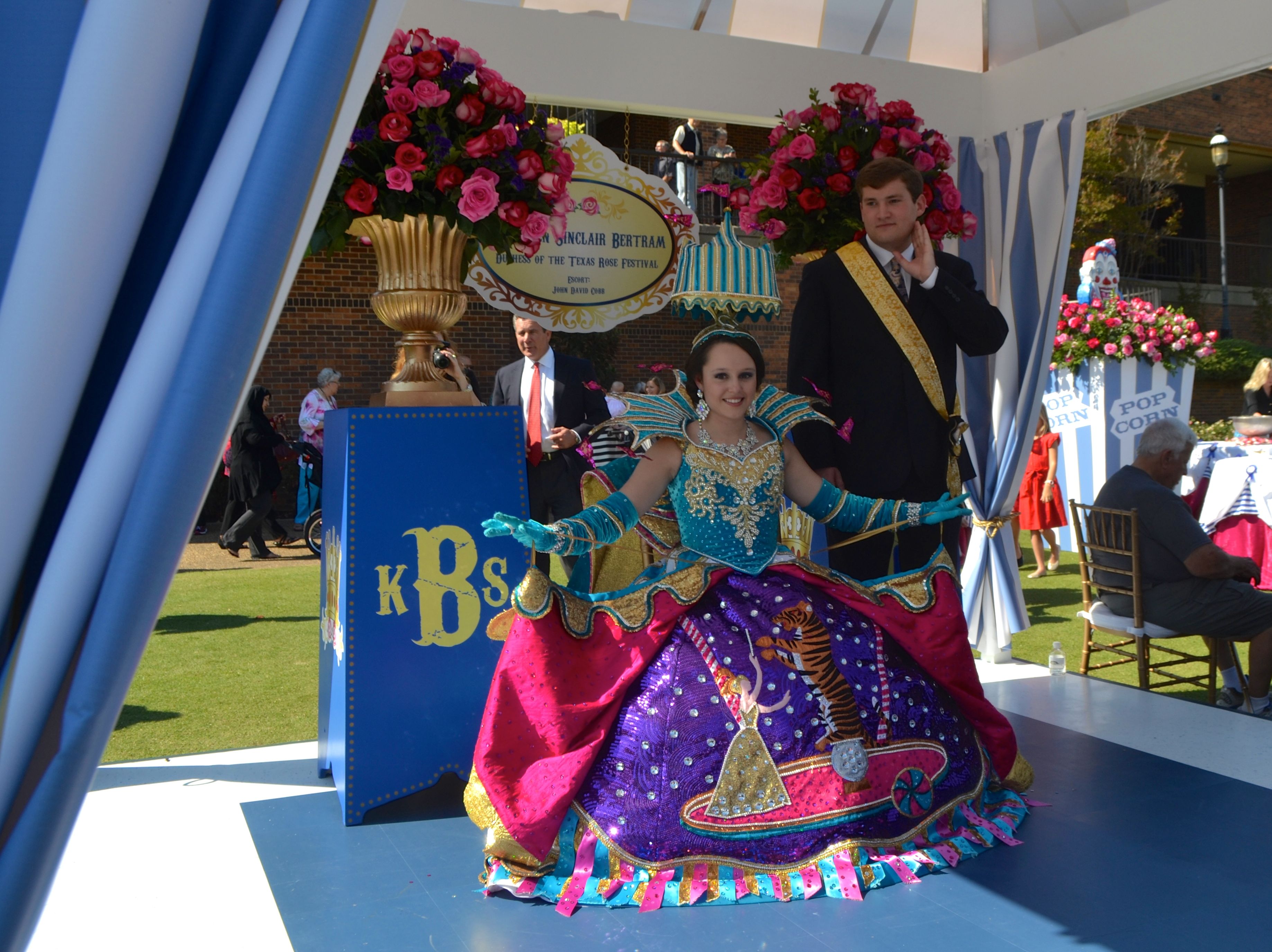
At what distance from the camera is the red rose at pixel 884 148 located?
3.78 meters

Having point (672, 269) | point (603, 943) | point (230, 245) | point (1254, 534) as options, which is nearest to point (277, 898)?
point (603, 943)

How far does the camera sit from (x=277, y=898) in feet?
8.54

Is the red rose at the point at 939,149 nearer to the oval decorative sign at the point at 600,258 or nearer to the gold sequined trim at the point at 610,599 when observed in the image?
the oval decorative sign at the point at 600,258

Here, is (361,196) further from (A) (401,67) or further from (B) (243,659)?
(B) (243,659)

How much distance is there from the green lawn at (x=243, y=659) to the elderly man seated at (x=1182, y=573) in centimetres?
43

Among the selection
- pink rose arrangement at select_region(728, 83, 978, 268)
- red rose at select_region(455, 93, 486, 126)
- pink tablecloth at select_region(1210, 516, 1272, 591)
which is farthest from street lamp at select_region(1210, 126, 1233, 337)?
red rose at select_region(455, 93, 486, 126)

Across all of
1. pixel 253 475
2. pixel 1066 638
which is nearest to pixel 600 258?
pixel 1066 638

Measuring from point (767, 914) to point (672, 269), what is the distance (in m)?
2.74

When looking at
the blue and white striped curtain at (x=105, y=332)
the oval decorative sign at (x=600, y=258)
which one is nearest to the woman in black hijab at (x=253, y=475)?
the oval decorative sign at (x=600, y=258)

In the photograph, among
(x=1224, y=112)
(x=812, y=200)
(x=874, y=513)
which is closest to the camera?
(x=874, y=513)

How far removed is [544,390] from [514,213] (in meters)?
1.75

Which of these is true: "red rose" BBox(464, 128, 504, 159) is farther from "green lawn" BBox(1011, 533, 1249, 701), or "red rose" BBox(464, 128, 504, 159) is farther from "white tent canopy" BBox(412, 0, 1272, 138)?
"green lawn" BBox(1011, 533, 1249, 701)

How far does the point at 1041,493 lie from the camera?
798cm

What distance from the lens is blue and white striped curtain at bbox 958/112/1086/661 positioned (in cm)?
459
